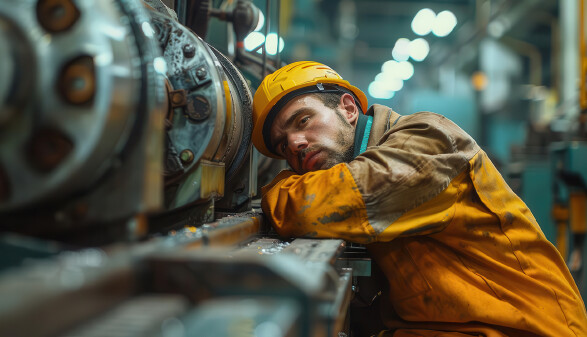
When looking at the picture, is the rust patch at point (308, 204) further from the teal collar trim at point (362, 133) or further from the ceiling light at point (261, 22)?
the ceiling light at point (261, 22)

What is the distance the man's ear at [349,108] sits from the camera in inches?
70.9

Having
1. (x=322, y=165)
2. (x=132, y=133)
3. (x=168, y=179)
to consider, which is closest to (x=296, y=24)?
(x=322, y=165)

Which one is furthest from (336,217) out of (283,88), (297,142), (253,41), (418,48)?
(418,48)

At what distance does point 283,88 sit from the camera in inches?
67.6

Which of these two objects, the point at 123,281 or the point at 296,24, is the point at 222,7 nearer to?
the point at 123,281

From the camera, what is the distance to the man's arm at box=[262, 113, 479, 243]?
51.4 inches

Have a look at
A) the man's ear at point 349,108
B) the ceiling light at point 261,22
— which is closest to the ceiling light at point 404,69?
the ceiling light at point 261,22

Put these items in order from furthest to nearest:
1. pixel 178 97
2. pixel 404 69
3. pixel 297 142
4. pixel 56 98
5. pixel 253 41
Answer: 1. pixel 404 69
2. pixel 253 41
3. pixel 297 142
4. pixel 178 97
5. pixel 56 98

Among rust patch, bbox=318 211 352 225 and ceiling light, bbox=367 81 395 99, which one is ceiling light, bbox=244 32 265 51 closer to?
rust patch, bbox=318 211 352 225

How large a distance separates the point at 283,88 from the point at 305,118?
0.12 meters

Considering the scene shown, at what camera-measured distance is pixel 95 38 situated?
2.28ft

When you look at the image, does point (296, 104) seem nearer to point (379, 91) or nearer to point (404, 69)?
point (404, 69)

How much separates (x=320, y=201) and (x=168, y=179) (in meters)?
0.37

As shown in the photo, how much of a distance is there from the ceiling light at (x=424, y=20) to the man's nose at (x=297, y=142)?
24.4 ft
